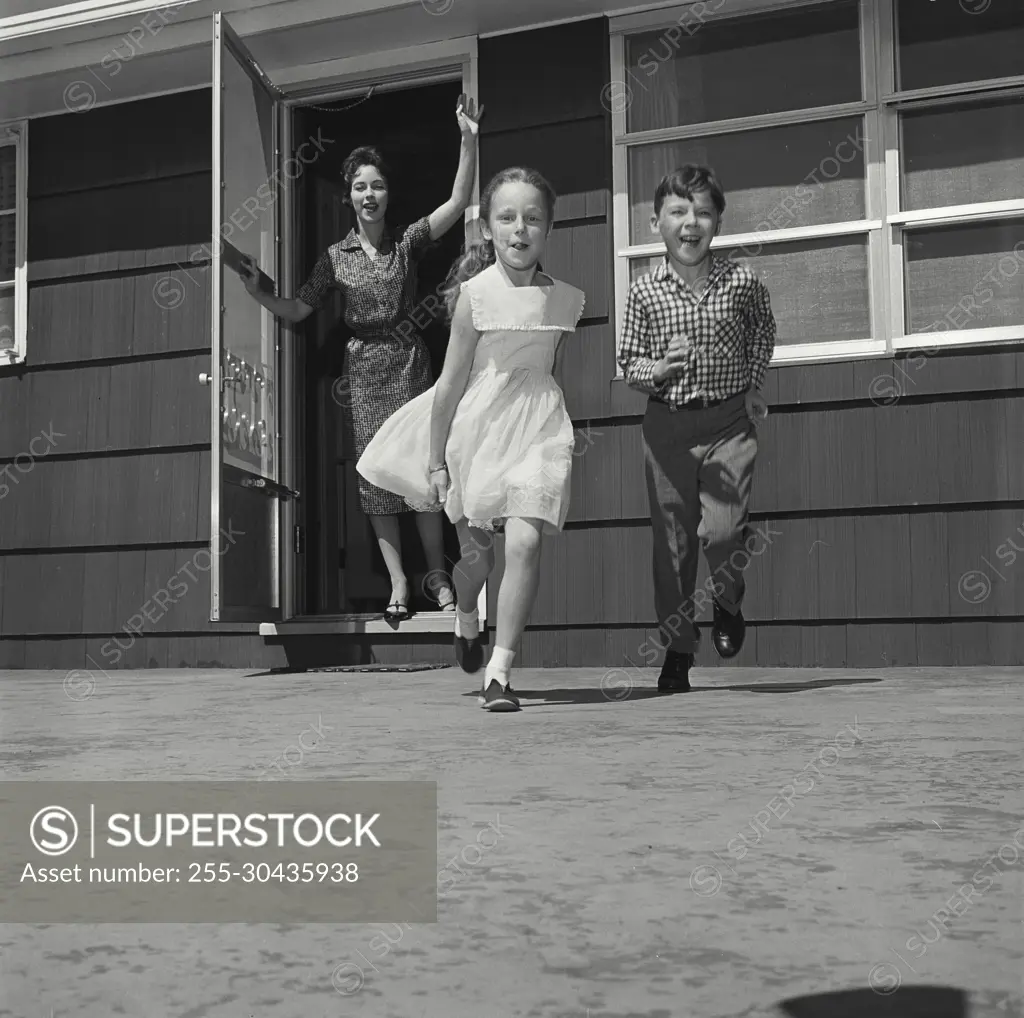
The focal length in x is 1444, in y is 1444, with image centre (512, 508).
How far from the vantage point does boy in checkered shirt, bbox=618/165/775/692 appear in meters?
4.06

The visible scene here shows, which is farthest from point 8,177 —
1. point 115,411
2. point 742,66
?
point 742,66

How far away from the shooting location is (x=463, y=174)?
5.43 meters

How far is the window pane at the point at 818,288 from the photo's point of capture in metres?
5.30

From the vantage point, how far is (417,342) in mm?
6012

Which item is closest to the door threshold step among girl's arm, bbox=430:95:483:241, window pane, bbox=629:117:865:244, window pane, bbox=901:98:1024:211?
girl's arm, bbox=430:95:483:241

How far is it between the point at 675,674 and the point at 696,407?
2.48 feet

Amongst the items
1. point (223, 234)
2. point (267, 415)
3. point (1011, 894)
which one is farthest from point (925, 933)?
point (267, 415)

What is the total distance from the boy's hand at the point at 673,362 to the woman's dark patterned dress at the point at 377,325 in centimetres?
214

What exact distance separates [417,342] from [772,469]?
1.62m

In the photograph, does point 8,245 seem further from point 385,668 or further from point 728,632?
point 728,632

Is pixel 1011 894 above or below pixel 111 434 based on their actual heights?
below

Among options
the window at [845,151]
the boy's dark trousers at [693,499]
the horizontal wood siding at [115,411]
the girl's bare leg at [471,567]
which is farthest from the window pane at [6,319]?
the boy's dark trousers at [693,499]

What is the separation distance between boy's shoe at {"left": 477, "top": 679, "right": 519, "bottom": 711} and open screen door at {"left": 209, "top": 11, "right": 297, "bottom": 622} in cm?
208

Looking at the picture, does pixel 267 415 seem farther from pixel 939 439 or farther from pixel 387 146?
pixel 939 439
